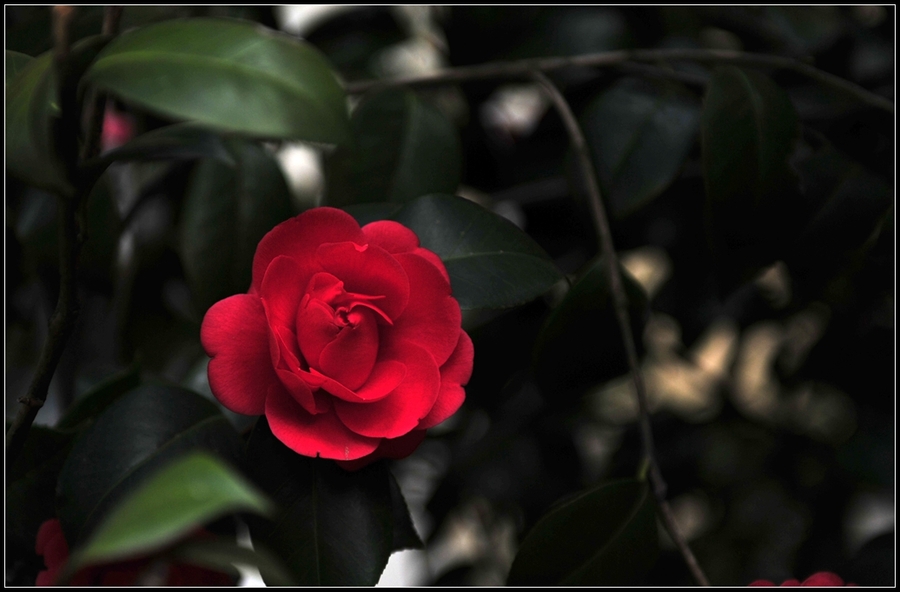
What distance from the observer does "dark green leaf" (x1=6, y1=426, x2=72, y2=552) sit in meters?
Result: 0.38

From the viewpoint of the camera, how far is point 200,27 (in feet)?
0.87

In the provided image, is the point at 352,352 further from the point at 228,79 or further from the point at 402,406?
the point at 228,79

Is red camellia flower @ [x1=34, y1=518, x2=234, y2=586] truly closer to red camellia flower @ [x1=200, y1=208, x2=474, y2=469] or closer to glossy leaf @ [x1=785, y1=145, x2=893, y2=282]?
red camellia flower @ [x1=200, y1=208, x2=474, y2=469]

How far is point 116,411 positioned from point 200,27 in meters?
0.19

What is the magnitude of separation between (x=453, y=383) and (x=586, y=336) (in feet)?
0.51

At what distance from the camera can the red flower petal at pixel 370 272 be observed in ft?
1.07

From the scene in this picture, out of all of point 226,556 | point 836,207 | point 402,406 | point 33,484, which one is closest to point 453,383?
point 402,406

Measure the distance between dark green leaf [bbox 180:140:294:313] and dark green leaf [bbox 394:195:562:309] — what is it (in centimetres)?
18

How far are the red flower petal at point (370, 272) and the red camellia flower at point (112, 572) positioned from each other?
16cm

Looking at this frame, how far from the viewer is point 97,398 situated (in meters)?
0.42

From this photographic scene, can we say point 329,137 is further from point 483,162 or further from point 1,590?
point 483,162

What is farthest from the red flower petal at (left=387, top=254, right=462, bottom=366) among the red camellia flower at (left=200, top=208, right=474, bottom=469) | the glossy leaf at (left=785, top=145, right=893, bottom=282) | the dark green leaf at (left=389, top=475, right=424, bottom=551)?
the glossy leaf at (left=785, top=145, right=893, bottom=282)

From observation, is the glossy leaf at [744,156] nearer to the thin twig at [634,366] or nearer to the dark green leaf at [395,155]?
the thin twig at [634,366]

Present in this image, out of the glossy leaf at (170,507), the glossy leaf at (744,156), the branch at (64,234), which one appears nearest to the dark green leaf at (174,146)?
the branch at (64,234)
